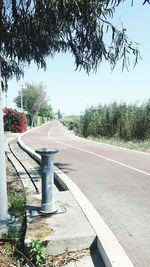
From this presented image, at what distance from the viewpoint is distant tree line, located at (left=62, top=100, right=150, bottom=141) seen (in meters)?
25.9

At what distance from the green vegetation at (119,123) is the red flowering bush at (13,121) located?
10.0m

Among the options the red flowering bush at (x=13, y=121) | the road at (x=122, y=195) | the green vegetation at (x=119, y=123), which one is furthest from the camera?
the red flowering bush at (x=13, y=121)

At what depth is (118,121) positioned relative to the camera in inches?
1141

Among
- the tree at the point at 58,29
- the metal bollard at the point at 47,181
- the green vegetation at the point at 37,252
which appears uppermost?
the tree at the point at 58,29

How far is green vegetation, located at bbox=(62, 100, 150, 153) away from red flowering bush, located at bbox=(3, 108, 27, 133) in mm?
10037

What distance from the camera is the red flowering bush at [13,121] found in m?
42.0

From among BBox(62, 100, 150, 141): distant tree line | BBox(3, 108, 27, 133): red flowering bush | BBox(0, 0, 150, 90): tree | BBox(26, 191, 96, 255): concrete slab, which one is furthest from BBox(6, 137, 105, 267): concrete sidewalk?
BBox(3, 108, 27, 133): red flowering bush

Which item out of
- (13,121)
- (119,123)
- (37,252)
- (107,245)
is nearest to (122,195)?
(107,245)

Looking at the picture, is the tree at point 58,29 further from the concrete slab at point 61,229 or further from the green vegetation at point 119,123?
the green vegetation at point 119,123

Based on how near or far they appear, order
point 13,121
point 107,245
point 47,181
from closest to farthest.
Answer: point 107,245
point 47,181
point 13,121

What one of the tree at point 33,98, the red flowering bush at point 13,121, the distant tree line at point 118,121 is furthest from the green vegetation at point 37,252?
the tree at point 33,98

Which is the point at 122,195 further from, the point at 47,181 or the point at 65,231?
the point at 65,231

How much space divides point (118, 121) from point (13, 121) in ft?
59.5

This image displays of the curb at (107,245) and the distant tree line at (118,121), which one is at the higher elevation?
the distant tree line at (118,121)
